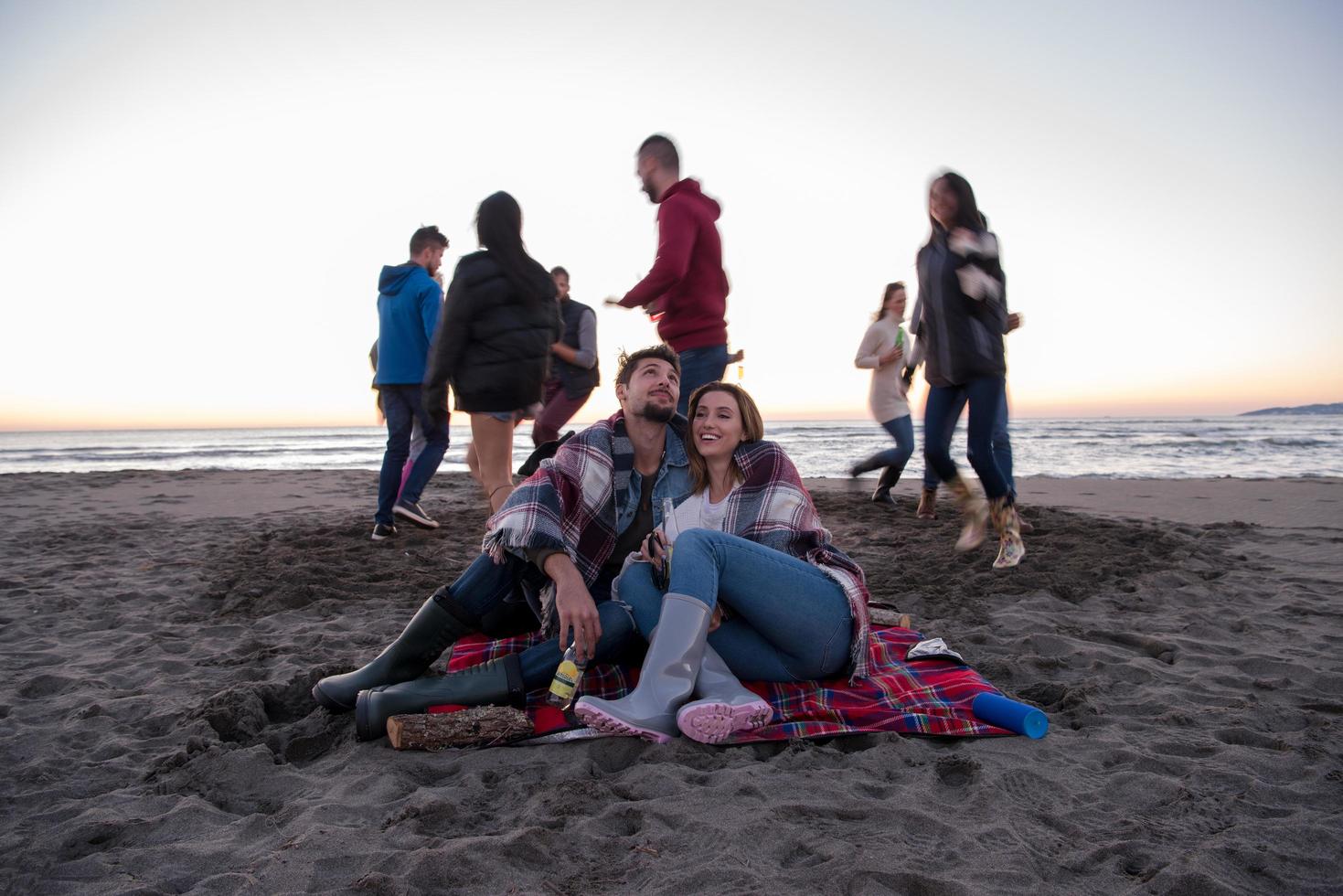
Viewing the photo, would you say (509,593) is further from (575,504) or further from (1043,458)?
(1043,458)

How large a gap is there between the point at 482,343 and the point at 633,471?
1.77 meters

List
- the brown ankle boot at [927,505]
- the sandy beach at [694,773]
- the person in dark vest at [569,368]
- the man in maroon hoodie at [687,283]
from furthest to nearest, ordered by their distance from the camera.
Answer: the brown ankle boot at [927,505] → the person in dark vest at [569,368] → the man in maroon hoodie at [687,283] → the sandy beach at [694,773]

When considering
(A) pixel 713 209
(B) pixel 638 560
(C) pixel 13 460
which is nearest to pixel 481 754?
(B) pixel 638 560

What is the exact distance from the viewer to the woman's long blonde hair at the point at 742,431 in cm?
271

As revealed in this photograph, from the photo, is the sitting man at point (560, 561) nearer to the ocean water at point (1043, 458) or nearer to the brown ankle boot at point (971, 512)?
the brown ankle boot at point (971, 512)

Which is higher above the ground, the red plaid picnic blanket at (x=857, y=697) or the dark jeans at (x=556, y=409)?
the dark jeans at (x=556, y=409)

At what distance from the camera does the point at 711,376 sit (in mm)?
3830

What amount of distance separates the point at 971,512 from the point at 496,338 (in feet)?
9.60

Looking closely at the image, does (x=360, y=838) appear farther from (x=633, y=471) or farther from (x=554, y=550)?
(x=633, y=471)

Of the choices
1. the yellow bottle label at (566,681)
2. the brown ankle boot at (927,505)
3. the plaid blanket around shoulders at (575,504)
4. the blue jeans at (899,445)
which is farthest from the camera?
the blue jeans at (899,445)

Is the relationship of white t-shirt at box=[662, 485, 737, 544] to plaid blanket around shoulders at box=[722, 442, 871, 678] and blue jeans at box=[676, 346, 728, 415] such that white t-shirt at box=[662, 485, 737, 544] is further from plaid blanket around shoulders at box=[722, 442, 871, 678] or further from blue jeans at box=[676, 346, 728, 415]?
blue jeans at box=[676, 346, 728, 415]

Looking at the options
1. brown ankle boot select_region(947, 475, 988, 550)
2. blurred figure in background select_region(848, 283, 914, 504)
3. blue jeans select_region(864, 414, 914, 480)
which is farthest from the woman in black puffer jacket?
blue jeans select_region(864, 414, 914, 480)

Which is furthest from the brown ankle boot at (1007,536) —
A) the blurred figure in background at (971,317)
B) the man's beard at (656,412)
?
the man's beard at (656,412)

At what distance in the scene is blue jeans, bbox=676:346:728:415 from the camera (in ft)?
12.4
